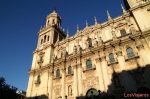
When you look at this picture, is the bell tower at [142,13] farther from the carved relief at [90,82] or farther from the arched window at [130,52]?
the carved relief at [90,82]

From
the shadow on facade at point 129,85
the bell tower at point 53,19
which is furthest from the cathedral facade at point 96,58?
the bell tower at point 53,19

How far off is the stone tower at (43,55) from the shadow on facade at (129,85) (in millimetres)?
11791

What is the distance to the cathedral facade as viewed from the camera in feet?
68.3

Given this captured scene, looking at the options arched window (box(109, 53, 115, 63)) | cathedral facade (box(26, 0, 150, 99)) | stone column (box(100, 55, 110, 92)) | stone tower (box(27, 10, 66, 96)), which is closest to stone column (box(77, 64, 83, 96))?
cathedral facade (box(26, 0, 150, 99))

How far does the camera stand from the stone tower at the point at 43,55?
93.1 feet

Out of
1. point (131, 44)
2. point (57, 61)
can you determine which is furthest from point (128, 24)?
point (57, 61)

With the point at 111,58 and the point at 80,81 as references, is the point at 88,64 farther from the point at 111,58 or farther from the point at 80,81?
the point at 111,58

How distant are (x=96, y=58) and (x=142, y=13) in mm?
10465

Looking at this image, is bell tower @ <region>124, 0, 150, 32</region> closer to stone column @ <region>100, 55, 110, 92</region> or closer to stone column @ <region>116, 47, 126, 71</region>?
stone column @ <region>116, 47, 126, 71</region>

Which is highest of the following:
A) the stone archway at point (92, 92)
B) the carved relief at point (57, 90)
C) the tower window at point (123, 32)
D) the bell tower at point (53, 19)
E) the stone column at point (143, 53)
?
the bell tower at point (53, 19)

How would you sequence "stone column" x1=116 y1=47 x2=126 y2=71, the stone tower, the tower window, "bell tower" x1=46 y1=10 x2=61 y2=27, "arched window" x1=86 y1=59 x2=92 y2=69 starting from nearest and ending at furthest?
"stone column" x1=116 y1=47 x2=126 y2=71
"arched window" x1=86 y1=59 x2=92 y2=69
the tower window
the stone tower
"bell tower" x1=46 y1=10 x2=61 y2=27

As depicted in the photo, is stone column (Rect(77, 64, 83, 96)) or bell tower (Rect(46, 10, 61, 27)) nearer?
stone column (Rect(77, 64, 83, 96))

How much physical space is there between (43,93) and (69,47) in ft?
34.7

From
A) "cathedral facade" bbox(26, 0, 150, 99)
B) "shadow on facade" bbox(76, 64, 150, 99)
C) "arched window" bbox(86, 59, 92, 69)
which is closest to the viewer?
"shadow on facade" bbox(76, 64, 150, 99)
